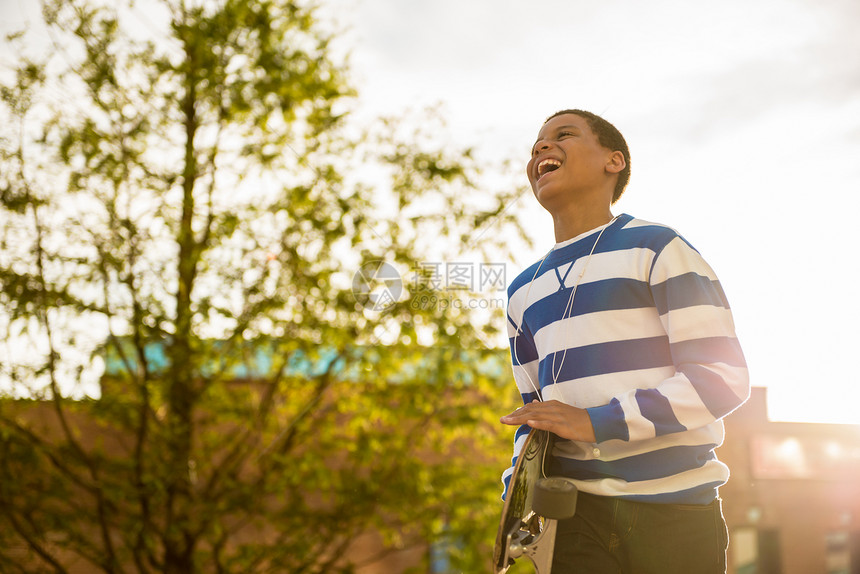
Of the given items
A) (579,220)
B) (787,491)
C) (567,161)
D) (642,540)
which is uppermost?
(567,161)

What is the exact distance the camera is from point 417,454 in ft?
14.9

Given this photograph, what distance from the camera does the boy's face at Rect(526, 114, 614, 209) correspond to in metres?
1.58

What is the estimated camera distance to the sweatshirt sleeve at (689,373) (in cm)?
119

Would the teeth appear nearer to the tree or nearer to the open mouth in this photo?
the open mouth

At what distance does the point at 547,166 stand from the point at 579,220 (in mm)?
160

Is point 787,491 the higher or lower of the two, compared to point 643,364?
lower

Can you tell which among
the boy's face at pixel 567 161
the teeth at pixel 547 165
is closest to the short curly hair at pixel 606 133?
the boy's face at pixel 567 161

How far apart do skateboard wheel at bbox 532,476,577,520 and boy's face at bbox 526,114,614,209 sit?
0.68 m

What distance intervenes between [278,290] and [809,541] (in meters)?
17.4

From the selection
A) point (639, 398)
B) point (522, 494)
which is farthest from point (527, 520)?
point (639, 398)

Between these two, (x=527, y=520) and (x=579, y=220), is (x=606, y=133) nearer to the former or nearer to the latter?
(x=579, y=220)

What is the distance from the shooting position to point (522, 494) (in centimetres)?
133

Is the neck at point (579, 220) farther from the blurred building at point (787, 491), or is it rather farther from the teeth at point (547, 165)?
the blurred building at point (787, 491)

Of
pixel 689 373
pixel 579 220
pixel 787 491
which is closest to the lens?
pixel 689 373
